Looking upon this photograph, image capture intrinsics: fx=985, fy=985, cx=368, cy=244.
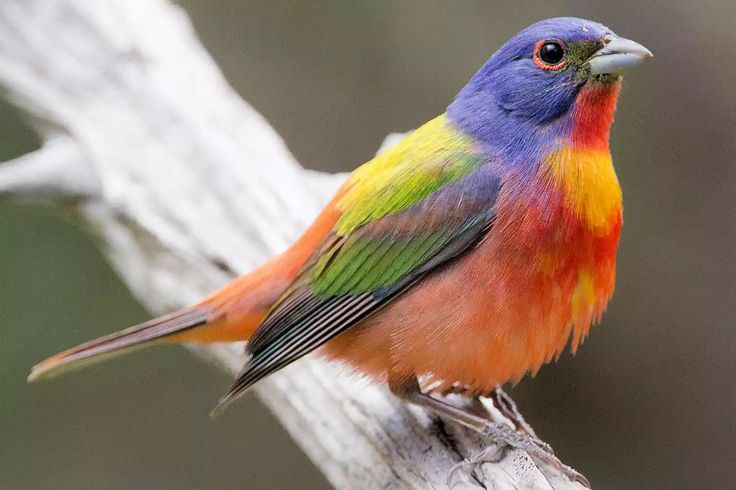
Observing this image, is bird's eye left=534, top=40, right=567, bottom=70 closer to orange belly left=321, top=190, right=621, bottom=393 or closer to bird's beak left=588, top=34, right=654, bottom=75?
bird's beak left=588, top=34, right=654, bottom=75

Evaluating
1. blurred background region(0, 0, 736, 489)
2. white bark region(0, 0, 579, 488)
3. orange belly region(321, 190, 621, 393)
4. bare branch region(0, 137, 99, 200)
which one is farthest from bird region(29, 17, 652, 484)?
blurred background region(0, 0, 736, 489)

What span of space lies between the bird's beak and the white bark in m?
1.32

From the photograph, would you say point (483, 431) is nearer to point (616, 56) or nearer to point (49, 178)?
point (616, 56)

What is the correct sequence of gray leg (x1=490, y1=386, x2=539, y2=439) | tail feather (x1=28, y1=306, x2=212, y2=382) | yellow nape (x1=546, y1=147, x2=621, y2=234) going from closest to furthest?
yellow nape (x1=546, y1=147, x2=621, y2=234) < gray leg (x1=490, y1=386, x2=539, y2=439) < tail feather (x1=28, y1=306, x2=212, y2=382)

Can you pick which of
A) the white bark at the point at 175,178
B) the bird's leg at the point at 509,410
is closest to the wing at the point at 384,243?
the white bark at the point at 175,178

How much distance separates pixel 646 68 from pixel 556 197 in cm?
327

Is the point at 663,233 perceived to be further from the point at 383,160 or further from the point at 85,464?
the point at 85,464

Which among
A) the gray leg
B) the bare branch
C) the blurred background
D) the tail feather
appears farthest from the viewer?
the blurred background

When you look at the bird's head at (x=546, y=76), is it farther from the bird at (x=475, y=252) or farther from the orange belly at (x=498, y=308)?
the orange belly at (x=498, y=308)

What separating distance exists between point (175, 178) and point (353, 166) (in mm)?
2984

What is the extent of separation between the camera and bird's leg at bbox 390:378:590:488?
312cm

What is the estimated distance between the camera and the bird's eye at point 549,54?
3.39 meters

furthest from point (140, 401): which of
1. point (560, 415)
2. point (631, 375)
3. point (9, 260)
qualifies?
point (631, 375)

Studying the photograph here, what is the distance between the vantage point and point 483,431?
324cm
